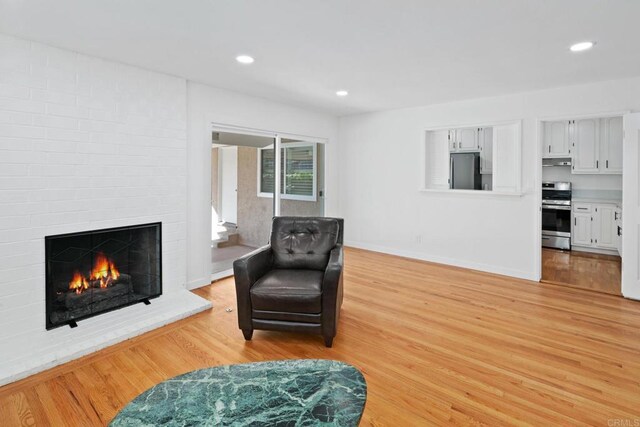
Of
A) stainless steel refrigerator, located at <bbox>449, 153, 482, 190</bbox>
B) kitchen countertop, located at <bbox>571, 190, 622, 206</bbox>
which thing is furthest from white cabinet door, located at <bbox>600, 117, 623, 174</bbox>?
stainless steel refrigerator, located at <bbox>449, 153, 482, 190</bbox>

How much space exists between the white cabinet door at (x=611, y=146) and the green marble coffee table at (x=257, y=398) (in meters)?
6.23

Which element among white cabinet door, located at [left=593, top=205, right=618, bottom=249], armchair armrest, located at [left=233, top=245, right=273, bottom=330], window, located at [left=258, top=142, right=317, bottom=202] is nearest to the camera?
armchair armrest, located at [left=233, top=245, right=273, bottom=330]

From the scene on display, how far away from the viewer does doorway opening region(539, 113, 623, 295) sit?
5.52 m

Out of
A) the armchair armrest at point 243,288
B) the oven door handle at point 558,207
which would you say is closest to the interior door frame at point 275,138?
the armchair armrest at point 243,288

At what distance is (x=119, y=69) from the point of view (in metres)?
3.35

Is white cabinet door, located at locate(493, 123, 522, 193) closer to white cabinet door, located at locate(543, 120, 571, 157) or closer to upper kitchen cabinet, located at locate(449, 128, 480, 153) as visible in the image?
upper kitchen cabinet, located at locate(449, 128, 480, 153)

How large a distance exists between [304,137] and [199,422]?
4883 mm

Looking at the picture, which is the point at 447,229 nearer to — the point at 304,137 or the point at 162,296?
the point at 304,137

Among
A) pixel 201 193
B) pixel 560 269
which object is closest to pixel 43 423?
pixel 201 193

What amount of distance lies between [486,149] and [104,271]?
6.05m

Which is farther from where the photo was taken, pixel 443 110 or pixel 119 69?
pixel 443 110

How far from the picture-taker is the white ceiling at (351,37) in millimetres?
2291

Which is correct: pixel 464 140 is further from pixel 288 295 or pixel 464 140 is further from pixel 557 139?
pixel 288 295

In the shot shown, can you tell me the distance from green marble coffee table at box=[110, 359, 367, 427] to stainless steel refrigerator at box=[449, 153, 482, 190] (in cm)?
468
